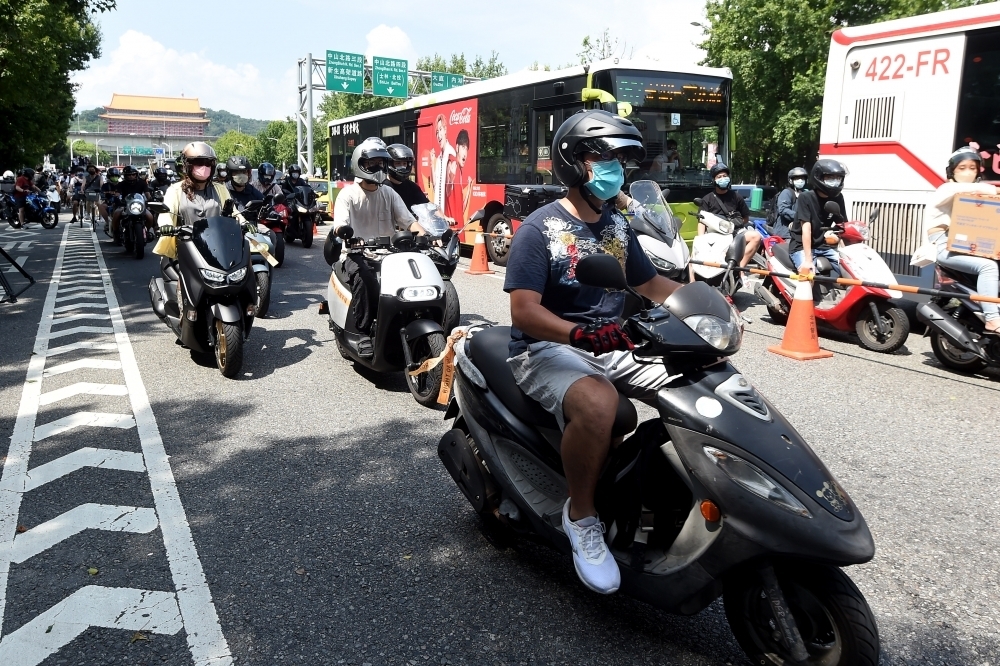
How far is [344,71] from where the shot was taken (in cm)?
3959

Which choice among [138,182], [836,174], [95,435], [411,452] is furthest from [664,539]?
[138,182]

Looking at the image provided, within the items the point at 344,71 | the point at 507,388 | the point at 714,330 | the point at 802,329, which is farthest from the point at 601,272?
the point at 344,71

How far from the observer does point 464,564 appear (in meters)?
3.53

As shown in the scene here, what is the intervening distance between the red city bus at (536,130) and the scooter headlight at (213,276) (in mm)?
5269

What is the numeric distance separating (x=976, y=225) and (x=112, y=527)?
662 cm

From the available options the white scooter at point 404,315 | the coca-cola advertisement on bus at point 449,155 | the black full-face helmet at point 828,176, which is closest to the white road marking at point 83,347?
the white scooter at point 404,315

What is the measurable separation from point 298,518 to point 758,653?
2225 mm

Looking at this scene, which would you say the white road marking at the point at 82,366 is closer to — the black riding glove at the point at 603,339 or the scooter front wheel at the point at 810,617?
the black riding glove at the point at 603,339

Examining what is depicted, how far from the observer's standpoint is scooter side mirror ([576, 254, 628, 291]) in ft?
8.37

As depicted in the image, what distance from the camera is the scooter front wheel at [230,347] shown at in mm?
6582

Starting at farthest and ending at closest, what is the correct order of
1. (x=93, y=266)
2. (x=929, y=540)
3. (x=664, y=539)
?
(x=93, y=266)
(x=929, y=540)
(x=664, y=539)

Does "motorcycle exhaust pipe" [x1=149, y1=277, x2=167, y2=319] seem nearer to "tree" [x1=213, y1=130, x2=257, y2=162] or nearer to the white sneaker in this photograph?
the white sneaker

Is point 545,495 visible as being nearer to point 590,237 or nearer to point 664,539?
point 664,539

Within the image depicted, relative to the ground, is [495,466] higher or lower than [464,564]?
higher
